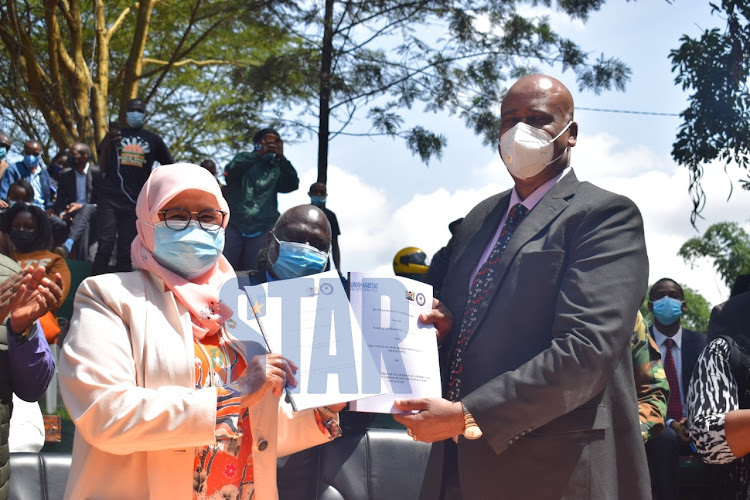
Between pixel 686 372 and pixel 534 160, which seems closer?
pixel 534 160

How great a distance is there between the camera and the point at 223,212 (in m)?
2.99

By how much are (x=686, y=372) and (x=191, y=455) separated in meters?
5.44

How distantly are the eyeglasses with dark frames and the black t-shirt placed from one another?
22.0 ft

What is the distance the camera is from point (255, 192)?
8.52 meters

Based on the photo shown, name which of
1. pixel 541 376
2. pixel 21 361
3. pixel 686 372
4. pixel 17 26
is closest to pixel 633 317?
pixel 541 376

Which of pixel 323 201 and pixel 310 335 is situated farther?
pixel 323 201

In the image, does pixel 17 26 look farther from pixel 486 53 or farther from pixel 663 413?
pixel 663 413

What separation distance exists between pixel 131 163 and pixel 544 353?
7630mm

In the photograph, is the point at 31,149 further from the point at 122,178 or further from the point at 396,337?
the point at 396,337

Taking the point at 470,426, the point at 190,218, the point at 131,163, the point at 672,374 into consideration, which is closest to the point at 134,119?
the point at 131,163

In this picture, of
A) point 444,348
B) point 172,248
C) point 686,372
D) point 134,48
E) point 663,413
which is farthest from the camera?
point 134,48

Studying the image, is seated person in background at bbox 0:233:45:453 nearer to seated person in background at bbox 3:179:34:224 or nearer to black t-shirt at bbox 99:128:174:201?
black t-shirt at bbox 99:128:174:201

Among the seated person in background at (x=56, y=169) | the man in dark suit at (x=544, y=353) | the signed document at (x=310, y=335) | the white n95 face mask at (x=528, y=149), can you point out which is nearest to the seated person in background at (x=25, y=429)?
the signed document at (x=310, y=335)

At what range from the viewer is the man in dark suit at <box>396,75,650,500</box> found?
2584 millimetres
